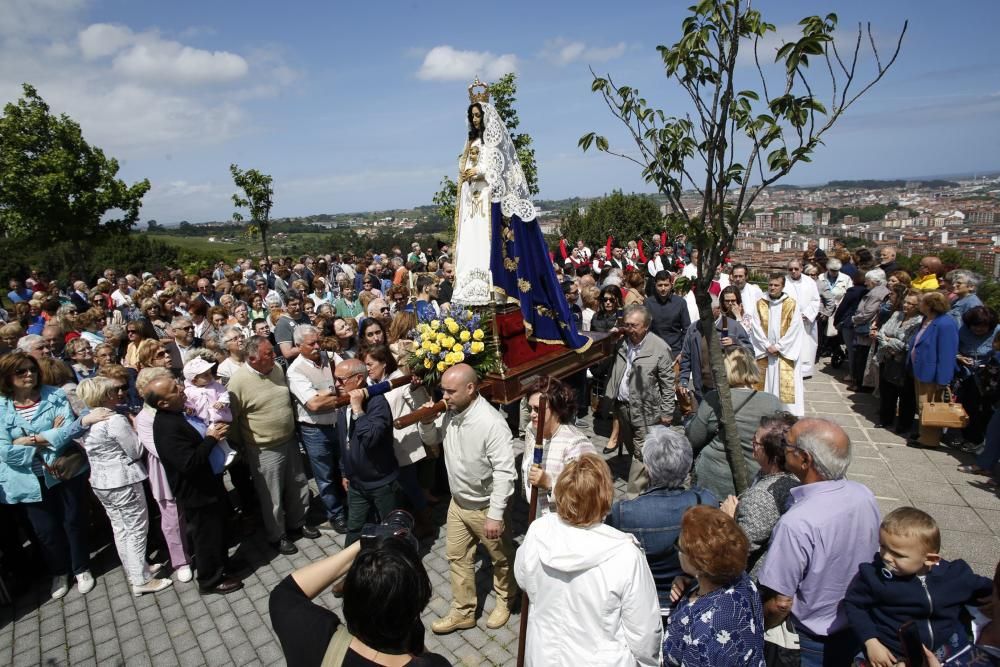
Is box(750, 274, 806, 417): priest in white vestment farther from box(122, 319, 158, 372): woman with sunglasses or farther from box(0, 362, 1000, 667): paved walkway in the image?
box(122, 319, 158, 372): woman with sunglasses

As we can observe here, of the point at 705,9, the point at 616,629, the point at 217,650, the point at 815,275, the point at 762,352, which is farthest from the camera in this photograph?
the point at 815,275

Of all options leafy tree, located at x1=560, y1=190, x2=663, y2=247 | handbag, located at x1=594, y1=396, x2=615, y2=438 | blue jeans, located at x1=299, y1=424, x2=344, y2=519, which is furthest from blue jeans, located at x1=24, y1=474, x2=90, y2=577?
leafy tree, located at x1=560, y1=190, x2=663, y2=247

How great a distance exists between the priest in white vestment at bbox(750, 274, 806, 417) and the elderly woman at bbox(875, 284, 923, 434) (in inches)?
43.1

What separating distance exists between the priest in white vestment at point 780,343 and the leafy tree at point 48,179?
2516 cm

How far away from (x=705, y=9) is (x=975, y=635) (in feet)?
10.9

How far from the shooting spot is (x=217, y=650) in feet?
13.6

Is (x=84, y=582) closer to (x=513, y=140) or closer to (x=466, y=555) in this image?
(x=466, y=555)

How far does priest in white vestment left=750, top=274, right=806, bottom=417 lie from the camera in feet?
23.2

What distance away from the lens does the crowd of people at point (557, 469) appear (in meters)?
2.41

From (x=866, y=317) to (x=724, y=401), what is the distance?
6156 millimetres

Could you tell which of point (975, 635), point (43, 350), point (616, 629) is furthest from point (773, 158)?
point (43, 350)

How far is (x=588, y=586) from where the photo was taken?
2.48m

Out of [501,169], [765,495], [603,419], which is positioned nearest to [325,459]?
[501,169]

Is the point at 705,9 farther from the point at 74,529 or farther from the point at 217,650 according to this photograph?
the point at 74,529
